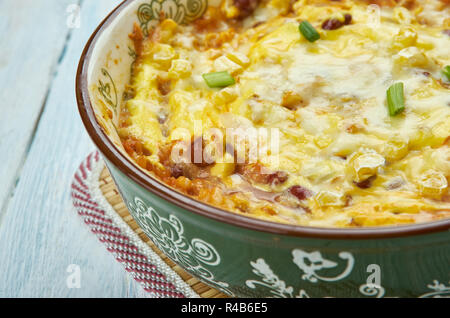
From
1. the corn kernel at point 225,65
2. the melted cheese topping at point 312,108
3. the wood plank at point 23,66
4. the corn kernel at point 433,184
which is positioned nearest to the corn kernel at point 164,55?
the melted cheese topping at point 312,108

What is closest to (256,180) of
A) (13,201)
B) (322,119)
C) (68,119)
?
(322,119)

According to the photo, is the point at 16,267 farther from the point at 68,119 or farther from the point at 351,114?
the point at 351,114

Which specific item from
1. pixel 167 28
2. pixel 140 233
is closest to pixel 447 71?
pixel 167 28

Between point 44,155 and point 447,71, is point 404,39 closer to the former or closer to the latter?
point 447,71

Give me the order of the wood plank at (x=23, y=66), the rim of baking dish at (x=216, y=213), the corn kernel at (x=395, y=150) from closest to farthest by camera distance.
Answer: the rim of baking dish at (x=216, y=213)
the corn kernel at (x=395, y=150)
the wood plank at (x=23, y=66)

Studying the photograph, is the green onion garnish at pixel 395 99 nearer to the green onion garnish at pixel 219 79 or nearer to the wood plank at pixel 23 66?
the green onion garnish at pixel 219 79

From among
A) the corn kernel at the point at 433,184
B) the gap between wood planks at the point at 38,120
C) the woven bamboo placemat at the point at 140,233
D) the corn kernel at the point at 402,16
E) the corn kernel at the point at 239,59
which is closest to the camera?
the corn kernel at the point at 433,184

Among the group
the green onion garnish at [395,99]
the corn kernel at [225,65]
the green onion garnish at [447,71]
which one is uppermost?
the corn kernel at [225,65]
